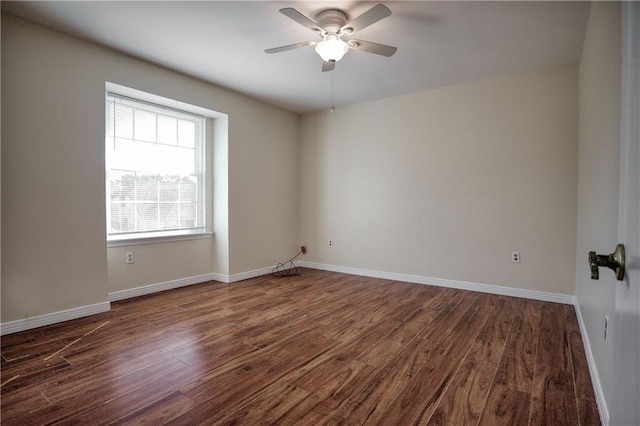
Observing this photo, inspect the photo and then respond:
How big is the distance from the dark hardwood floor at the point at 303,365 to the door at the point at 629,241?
3.40ft

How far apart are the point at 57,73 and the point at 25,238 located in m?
1.38

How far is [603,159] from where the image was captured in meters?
1.79

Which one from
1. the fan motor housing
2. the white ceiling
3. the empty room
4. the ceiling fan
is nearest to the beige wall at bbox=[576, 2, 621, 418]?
the empty room

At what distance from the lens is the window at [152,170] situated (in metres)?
3.34

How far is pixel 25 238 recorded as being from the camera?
2.54m

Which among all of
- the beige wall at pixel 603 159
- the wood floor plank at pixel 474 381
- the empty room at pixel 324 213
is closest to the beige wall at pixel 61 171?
the empty room at pixel 324 213

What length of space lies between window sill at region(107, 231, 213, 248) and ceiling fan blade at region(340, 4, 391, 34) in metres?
2.87

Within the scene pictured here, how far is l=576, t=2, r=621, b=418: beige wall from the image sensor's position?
1456 mm

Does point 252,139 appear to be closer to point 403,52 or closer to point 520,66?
point 403,52

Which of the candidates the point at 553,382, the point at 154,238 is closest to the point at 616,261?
A: the point at 553,382

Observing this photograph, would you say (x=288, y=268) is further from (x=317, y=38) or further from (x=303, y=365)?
(x=317, y=38)

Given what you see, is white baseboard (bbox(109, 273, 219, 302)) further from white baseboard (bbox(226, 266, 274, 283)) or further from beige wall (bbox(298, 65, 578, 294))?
beige wall (bbox(298, 65, 578, 294))

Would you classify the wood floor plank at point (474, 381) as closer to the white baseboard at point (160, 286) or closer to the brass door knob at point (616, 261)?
the brass door knob at point (616, 261)

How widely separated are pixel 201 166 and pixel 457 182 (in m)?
3.21
